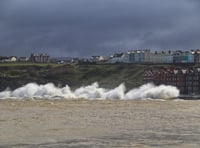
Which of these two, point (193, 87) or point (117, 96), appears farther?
point (193, 87)

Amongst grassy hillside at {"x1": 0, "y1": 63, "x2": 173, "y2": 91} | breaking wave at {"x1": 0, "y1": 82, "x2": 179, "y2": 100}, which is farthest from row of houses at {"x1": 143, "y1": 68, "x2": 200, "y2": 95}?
grassy hillside at {"x1": 0, "y1": 63, "x2": 173, "y2": 91}

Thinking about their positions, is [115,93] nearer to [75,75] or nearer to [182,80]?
[182,80]

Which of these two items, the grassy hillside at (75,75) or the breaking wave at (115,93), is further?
the grassy hillside at (75,75)

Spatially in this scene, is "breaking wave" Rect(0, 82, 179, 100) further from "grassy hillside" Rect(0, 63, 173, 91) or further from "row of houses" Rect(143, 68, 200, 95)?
"grassy hillside" Rect(0, 63, 173, 91)

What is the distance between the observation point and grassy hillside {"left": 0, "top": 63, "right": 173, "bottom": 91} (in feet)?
513

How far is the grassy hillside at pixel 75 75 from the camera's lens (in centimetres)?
15625

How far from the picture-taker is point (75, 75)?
169500 mm

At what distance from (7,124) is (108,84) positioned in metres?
119

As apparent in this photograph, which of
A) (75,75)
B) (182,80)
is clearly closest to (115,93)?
(182,80)

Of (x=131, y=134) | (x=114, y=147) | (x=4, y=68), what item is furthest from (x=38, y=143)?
(x=4, y=68)

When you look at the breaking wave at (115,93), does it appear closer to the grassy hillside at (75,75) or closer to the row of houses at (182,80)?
the row of houses at (182,80)

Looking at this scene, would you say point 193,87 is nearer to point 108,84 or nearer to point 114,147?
point 108,84

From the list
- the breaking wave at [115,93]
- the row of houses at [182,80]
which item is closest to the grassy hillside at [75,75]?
the row of houses at [182,80]

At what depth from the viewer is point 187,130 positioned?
2869cm
